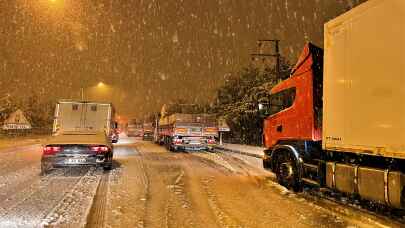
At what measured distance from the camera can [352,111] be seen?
6.94 metres

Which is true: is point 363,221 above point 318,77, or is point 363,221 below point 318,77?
below

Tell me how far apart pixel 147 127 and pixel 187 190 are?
36.8 m

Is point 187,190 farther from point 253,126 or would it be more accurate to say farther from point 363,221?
point 253,126

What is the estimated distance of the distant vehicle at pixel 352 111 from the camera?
5.86m

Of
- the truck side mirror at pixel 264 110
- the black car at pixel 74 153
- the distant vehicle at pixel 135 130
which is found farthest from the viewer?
the distant vehicle at pixel 135 130

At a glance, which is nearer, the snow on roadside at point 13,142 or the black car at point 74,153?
the black car at point 74,153

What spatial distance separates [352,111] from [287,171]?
2993 mm

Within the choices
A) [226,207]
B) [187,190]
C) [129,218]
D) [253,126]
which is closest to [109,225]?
[129,218]

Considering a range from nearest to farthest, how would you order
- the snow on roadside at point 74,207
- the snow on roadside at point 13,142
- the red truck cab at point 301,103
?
the snow on roadside at point 74,207 < the red truck cab at point 301,103 < the snow on roadside at point 13,142

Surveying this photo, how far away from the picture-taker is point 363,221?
6.29 metres

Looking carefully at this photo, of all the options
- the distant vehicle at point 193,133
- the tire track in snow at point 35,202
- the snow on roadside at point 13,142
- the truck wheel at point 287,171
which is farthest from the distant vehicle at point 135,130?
the truck wheel at point 287,171

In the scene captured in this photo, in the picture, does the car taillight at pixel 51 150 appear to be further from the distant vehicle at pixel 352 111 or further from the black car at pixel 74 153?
the distant vehicle at pixel 352 111

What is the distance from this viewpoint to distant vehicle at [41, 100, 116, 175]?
11.4m

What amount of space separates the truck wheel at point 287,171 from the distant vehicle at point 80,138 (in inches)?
217
